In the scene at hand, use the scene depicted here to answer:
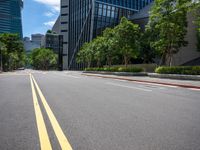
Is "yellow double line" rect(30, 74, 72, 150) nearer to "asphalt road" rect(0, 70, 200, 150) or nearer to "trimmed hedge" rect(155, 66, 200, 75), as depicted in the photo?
"asphalt road" rect(0, 70, 200, 150)

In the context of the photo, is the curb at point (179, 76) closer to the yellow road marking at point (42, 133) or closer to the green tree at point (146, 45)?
the green tree at point (146, 45)

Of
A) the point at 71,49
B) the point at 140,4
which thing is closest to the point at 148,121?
the point at 140,4

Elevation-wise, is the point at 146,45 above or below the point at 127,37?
below

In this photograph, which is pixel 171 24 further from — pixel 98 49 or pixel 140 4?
pixel 140 4

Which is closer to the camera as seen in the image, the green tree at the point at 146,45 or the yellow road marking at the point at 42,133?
the yellow road marking at the point at 42,133

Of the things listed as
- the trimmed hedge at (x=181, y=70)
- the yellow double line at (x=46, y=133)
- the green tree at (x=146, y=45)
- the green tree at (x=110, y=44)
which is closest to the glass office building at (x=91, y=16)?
the green tree at (x=110, y=44)

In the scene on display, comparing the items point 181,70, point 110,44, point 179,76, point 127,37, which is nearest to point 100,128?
point 179,76

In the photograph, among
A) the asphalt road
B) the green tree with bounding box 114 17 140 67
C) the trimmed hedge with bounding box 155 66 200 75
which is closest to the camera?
the asphalt road

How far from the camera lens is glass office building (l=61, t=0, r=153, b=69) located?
282 feet

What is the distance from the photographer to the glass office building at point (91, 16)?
282 feet

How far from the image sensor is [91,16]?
283 feet

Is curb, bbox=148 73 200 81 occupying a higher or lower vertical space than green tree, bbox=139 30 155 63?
lower

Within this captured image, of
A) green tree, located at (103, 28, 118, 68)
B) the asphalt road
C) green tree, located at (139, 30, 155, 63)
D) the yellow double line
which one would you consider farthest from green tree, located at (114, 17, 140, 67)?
the yellow double line

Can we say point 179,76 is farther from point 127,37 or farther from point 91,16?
point 91,16
